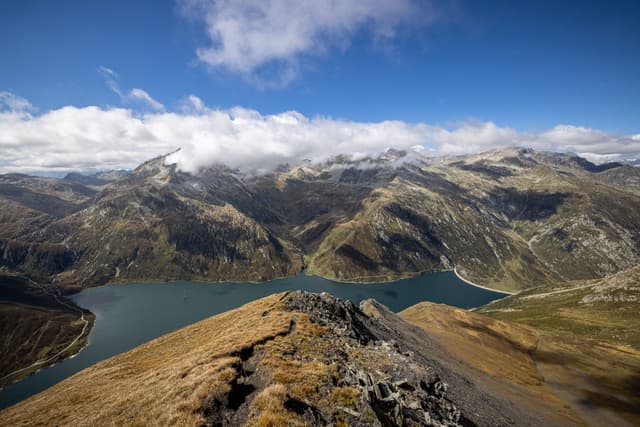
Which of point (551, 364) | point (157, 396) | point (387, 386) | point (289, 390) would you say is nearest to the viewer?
point (289, 390)

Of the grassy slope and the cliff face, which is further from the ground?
the cliff face

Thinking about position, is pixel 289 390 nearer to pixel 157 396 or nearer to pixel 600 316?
pixel 157 396

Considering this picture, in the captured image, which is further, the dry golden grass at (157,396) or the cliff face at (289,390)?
the dry golden grass at (157,396)

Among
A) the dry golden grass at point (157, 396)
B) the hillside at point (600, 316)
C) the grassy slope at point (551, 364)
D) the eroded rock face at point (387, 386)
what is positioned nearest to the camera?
the dry golden grass at point (157, 396)

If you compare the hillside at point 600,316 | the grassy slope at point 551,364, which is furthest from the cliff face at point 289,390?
the hillside at point 600,316

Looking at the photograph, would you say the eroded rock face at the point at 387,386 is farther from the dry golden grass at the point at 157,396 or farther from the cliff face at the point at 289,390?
the dry golden grass at the point at 157,396

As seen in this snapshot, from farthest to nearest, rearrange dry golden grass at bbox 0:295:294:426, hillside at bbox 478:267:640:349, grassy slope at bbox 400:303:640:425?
hillside at bbox 478:267:640:349 < grassy slope at bbox 400:303:640:425 < dry golden grass at bbox 0:295:294:426

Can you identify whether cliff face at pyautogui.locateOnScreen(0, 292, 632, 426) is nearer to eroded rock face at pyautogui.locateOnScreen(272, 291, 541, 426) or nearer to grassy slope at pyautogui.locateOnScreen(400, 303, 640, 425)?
eroded rock face at pyautogui.locateOnScreen(272, 291, 541, 426)

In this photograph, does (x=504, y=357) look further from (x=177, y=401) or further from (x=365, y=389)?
(x=177, y=401)

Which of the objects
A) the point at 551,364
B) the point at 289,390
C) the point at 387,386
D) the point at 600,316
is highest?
the point at 289,390

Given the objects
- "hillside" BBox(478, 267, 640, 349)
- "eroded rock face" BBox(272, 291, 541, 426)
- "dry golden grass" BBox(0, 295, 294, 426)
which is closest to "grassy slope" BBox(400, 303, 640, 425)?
"eroded rock face" BBox(272, 291, 541, 426)

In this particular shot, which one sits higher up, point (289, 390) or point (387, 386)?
point (289, 390)

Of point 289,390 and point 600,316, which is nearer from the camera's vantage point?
point 289,390

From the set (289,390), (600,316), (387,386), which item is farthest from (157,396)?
(600,316)
